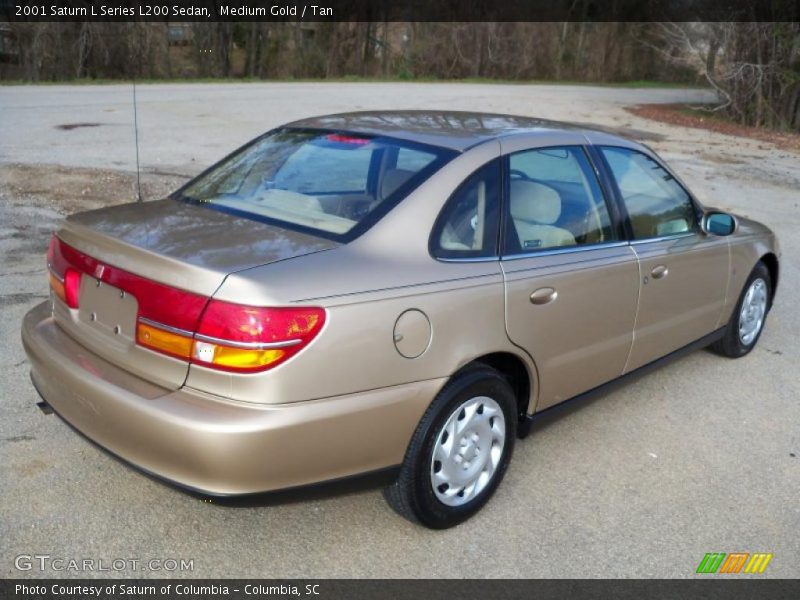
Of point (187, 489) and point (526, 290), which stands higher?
point (526, 290)

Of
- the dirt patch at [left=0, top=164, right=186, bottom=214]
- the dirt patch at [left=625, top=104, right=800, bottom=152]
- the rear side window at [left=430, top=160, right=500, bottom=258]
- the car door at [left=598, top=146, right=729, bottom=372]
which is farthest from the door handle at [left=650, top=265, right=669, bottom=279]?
the dirt patch at [left=625, top=104, right=800, bottom=152]

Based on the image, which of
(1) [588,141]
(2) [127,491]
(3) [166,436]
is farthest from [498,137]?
(2) [127,491]

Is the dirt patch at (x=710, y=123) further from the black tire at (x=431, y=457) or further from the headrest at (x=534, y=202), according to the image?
the black tire at (x=431, y=457)

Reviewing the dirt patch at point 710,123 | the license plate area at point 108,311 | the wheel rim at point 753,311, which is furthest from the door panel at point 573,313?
the dirt patch at point 710,123

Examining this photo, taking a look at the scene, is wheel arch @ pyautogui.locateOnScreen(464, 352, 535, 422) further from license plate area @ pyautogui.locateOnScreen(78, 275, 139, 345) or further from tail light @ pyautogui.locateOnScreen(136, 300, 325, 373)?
license plate area @ pyautogui.locateOnScreen(78, 275, 139, 345)

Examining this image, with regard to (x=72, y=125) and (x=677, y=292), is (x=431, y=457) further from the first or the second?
(x=72, y=125)

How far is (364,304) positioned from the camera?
112 inches

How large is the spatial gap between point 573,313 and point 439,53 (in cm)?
4263

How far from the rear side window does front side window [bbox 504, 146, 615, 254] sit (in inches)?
3.8

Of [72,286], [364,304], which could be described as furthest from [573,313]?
[72,286]

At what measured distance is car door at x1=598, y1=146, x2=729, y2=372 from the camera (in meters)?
4.18
